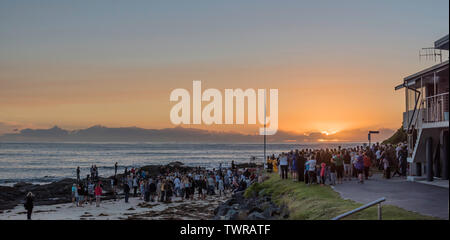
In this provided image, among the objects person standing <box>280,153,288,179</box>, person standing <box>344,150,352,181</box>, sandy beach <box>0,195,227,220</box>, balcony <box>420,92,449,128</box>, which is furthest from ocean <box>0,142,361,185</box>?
balcony <box>420,92,449,128</box>

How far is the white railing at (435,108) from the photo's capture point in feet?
67.0

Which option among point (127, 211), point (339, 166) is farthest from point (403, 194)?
point (127, 211)

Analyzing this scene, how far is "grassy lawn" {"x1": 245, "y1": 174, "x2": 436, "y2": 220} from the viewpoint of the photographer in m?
12.5

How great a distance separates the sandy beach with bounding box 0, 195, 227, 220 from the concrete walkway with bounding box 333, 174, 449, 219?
27.0 ft

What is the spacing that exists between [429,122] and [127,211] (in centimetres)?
1743

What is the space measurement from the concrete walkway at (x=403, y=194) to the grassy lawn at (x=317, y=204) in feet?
1.98

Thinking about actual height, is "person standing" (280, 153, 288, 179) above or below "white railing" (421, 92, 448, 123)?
below

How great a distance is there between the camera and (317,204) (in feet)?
52.5

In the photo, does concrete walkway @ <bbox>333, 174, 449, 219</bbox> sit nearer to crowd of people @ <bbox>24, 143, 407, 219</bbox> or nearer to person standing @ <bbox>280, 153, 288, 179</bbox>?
crowd of people @ <bbox>24, 143, 407, 219</bbox>

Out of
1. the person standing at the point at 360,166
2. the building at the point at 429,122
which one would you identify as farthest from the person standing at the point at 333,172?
the building at the point at 429,122
